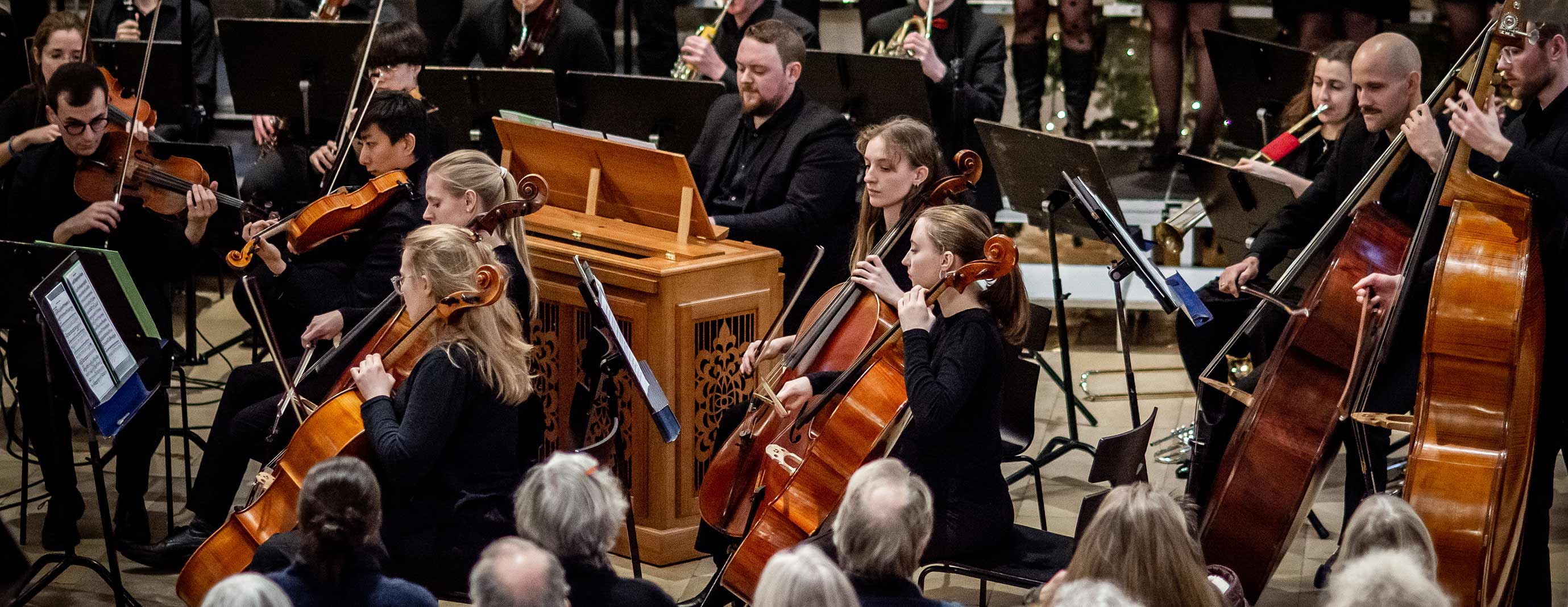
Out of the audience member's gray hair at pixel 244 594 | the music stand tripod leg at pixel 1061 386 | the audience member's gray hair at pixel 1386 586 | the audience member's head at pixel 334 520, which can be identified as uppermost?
the audience member's gray hair at pixel 1386 586

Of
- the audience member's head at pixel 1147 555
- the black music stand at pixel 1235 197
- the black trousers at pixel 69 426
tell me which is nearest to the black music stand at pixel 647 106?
the black music stand at pixel 1235 197

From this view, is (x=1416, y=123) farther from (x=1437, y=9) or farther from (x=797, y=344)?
(x=1437, y=9)

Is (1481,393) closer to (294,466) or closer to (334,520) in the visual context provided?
(334,520)

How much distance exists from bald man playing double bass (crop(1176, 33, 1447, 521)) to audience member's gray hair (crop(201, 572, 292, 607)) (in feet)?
7.62

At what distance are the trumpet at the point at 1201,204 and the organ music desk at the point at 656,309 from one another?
1.44 meters

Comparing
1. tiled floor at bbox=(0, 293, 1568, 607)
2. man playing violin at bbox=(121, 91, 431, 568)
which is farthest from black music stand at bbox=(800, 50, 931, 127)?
man playing violin at bbox=(121, 91, 431, 568)

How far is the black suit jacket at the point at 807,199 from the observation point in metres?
4.98

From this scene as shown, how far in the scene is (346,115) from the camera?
17.3 feet

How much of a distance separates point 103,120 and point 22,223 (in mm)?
437

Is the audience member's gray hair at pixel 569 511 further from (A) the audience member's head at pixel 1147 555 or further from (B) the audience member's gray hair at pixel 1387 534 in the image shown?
(B) the audience member's gray hair at pixel 1387 534

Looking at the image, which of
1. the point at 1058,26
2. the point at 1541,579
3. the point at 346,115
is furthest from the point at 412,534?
the point at 1058,26

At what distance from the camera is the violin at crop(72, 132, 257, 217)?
495cm

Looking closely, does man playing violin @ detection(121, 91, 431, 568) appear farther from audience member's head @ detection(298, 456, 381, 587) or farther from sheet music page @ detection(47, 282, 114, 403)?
audience member's head @ detection(298, 456, 381, 587)

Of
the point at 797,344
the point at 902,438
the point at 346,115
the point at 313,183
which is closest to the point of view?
the point at 902,438
